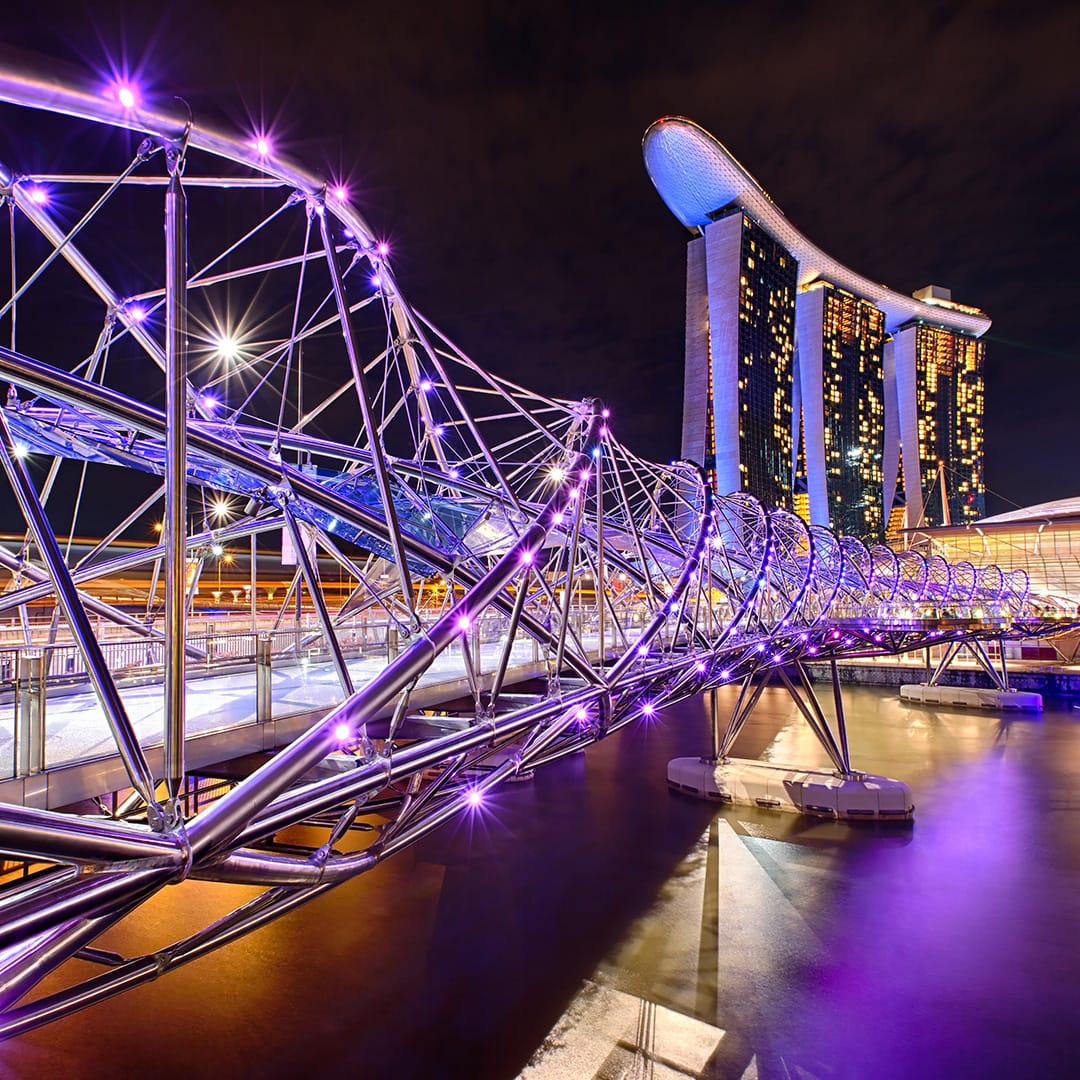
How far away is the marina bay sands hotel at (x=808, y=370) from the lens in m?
103

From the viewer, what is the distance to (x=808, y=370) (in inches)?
4845

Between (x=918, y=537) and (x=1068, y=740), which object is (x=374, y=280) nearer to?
(x=1068, y=740)

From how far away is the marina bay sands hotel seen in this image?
337 feet

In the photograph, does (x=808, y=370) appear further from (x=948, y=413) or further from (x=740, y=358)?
(x=948, y=413)

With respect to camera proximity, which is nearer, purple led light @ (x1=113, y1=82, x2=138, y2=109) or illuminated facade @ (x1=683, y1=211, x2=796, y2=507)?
purple led light @ (x1=113, y1=82, x2=138, y2=109)

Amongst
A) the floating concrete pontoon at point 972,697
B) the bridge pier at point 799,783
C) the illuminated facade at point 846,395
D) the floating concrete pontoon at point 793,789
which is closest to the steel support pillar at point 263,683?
the bridge pier at point 799,783

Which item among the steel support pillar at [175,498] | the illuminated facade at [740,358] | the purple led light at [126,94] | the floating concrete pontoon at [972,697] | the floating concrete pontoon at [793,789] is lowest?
the floating concrete pontoon at [793,789]

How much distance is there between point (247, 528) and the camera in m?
17.7

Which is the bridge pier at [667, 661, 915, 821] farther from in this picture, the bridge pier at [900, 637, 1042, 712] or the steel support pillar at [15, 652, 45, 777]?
the bridge pier at [900, 637, 1042, 712]

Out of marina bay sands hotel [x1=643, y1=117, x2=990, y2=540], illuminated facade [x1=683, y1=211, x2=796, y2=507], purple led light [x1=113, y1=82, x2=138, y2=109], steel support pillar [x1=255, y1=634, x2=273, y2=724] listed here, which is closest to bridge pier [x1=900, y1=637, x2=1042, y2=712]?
marina bay sands hotel [x1=643, y1=117, x2=990, y2=540]

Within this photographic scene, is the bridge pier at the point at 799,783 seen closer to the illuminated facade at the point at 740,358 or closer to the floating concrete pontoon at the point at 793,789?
the floating concrete pontoon at the point at 793,789

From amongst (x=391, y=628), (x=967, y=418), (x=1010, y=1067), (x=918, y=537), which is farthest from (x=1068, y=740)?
(x=967, y=418)

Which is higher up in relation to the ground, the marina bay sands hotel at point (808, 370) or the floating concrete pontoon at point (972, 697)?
the marina bay sands hotel at point (808, 370)

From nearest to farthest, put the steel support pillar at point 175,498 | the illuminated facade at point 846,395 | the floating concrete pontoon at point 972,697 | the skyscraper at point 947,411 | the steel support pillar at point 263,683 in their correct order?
the steel support pillar at point 175,498 → the steel support pillar at point 263,683 → the floating concrete pontoon at point 972,697 → the illuminated facade at point 846,395 → the skyscraper at point 947,411
